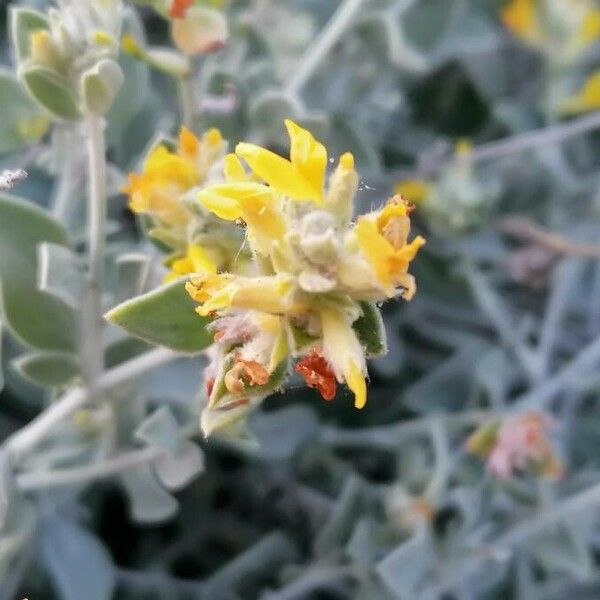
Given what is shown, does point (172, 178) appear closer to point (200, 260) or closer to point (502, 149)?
point (200, 260)

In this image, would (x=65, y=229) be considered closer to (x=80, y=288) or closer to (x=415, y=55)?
(x=80, y=288)

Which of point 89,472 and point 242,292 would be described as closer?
point 242,292

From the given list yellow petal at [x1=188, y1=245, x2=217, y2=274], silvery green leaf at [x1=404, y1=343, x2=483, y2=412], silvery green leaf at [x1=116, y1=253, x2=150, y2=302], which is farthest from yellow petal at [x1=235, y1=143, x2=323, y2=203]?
silvery green leaf at [x1=404, y1=343, x2=483, y2=412]

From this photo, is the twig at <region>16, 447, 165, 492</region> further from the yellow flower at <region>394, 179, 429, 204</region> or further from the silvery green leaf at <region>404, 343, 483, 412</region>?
the yellow flower at <region>394, 179, 429, 204</region>

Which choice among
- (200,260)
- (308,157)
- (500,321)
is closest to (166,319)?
(200,260)

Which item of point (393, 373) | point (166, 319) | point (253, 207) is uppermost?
point (253, 207)
